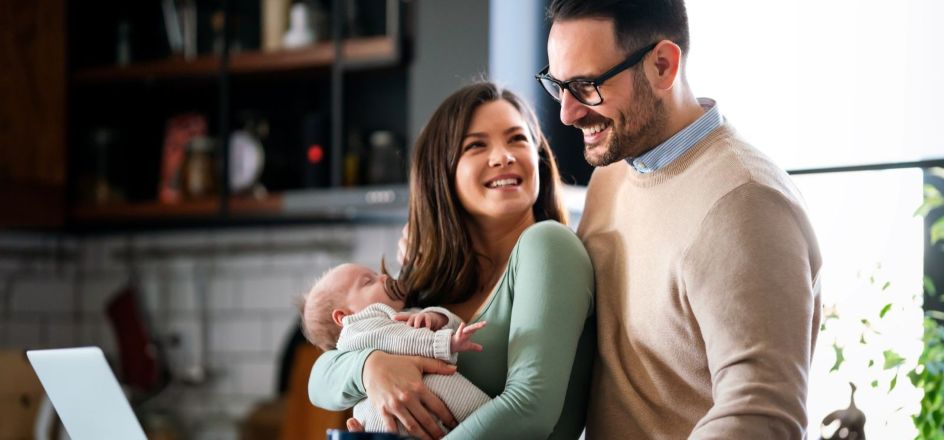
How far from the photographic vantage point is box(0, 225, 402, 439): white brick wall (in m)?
3.71

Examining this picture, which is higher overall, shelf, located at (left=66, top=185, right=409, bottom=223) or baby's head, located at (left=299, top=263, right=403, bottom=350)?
shelf, located at (left=66, top=185, right=409, bottom=223)

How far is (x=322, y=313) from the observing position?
1922mm

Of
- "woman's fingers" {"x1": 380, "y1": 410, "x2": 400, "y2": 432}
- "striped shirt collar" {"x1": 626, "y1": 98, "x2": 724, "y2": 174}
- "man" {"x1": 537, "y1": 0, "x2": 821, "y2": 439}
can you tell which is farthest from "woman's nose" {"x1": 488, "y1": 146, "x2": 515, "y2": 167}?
"woman's fingers" {"x1": 380, "y1": 410, "x2": 400, "y2": 432}

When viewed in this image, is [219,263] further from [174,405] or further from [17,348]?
Answer: [17,348]

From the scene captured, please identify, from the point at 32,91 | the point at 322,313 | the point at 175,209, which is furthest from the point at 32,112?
the point at 322,313

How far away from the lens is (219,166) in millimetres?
3471

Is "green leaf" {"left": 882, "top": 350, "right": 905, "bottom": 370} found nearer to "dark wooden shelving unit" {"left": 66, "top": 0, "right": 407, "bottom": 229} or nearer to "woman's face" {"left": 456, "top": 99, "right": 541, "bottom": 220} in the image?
"woman's face" {"left": 456, "top": 99, "right": 541, "bottom": 220}

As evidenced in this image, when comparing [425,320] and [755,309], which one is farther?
[425,320]

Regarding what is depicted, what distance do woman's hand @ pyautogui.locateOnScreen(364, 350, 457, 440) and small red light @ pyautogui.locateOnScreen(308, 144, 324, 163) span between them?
1731mm

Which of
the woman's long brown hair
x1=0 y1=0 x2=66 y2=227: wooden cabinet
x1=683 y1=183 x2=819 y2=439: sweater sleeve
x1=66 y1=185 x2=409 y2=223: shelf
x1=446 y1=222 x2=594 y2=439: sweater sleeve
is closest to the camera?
x1=683 y1=183 x2=819 y2=439: sweater sleeve

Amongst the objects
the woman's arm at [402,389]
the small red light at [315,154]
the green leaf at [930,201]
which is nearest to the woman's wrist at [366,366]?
the woman's arm at [402,389]

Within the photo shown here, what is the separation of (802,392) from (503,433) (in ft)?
1.39

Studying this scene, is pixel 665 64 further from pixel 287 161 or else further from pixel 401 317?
pixel 287 161

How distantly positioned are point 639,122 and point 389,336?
0.52 metres
